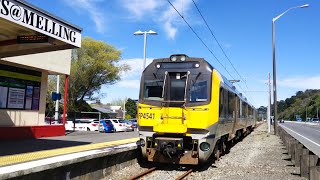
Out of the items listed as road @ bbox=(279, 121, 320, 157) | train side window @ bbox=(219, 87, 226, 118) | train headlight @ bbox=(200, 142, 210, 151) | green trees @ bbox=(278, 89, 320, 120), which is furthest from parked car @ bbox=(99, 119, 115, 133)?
green trees @ bbox=(278, 89, 320, 120)

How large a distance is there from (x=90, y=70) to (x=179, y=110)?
147ft

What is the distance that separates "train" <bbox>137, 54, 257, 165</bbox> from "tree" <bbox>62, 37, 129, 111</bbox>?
1690 inches

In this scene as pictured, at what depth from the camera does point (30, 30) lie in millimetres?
10625

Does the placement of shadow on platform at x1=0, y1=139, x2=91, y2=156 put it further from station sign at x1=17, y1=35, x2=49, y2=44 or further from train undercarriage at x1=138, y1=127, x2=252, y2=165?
train undercarriage at x1=138, y1=127, x2=252, y2=165

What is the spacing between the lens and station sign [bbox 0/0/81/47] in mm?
9438

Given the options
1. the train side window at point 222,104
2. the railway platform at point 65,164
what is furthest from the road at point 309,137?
the railway platform at point 65,164

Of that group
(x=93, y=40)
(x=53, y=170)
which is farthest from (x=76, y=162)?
(x=93, y=40)

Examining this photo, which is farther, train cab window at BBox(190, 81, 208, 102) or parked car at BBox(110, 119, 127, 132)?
parked car at BBox(110, 119, 127, 132)

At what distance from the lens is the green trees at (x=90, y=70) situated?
180 ft

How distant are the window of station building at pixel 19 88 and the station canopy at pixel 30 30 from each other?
205 inches

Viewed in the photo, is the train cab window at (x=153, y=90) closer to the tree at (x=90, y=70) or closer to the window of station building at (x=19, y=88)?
the window of station building at (x=19, y=88)

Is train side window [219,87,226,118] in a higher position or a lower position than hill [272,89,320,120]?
lower

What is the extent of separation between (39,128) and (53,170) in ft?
40.2

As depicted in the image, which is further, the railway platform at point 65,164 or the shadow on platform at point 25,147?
the shadow on platform at point 25,147
